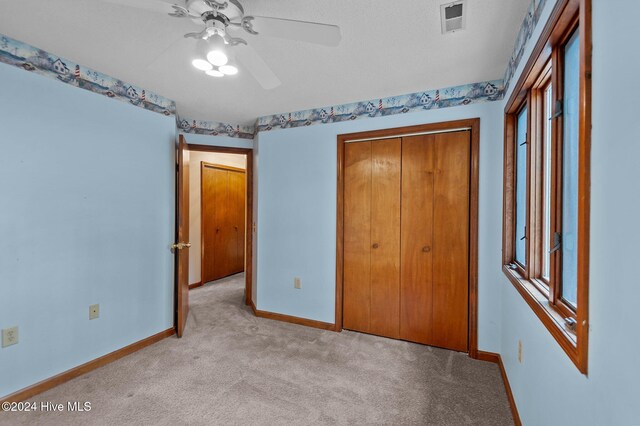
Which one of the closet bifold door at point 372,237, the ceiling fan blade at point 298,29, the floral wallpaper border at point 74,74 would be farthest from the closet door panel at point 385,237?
the floral wallpaper border at point 74,74

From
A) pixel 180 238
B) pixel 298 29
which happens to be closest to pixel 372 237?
pixel 180 238

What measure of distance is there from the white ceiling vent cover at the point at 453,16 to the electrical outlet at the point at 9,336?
10.4ft

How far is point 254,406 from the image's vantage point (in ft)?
6.12

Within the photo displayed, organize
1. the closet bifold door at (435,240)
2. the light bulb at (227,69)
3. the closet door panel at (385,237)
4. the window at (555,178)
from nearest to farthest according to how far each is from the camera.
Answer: the window at (555,178)
the light bulb at (227,69)
the closet bifold door at (435,240)
the closet door panel at (385,237)

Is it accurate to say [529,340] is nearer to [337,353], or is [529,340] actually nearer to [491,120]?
[337,353]

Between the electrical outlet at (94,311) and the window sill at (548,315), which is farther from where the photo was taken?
the electrical outlet at (94,311)

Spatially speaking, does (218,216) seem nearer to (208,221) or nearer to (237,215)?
(208,221)

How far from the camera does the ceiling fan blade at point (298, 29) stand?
48.3 inches

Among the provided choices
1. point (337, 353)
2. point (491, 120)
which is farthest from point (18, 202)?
point (491, 120)

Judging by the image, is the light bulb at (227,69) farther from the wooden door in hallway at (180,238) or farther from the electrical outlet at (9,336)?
the electrical outlet at (9,336)

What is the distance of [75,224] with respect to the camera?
219cm

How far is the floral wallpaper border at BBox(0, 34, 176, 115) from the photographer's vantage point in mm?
1886

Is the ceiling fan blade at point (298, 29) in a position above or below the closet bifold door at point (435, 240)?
above

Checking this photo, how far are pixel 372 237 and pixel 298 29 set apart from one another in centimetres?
203
